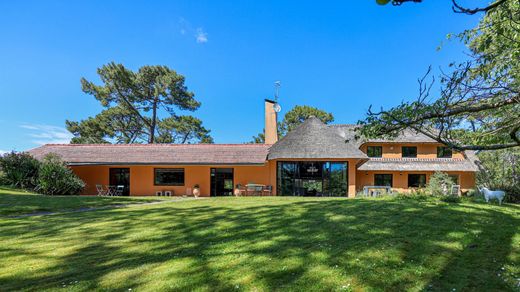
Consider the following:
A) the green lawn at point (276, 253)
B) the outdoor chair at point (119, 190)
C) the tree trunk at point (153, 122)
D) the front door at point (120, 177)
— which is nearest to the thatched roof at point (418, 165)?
the green lawn at point (276, 253)

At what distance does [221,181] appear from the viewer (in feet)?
73.9

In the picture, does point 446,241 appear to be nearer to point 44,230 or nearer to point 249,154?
point 44,230

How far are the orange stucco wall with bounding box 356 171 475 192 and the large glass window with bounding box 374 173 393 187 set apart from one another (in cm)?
29

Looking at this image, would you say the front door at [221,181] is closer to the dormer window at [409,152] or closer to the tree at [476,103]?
the dormer window at [409,152]

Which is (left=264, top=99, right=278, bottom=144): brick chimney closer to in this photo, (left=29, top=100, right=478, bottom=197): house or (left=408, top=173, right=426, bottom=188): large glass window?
(left=29, top=100, right=478, bottom=197): house

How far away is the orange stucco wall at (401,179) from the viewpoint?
80.8 feet

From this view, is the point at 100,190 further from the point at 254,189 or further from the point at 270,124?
the point at 270,124

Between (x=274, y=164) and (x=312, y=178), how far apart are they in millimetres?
3109

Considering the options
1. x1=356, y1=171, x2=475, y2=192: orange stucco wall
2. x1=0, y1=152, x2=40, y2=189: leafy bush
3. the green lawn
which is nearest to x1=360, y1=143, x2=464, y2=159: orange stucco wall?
x1=356, y1=171, x2=475, y2=192: orange stucco wall

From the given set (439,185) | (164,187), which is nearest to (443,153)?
(439,185)

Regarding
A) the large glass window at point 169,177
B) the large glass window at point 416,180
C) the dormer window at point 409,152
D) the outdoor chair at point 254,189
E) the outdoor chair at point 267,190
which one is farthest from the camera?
the dormer window at point 409,152

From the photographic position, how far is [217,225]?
284 inches

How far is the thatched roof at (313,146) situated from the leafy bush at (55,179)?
14.2m

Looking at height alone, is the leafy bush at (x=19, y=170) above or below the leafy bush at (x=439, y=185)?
above
